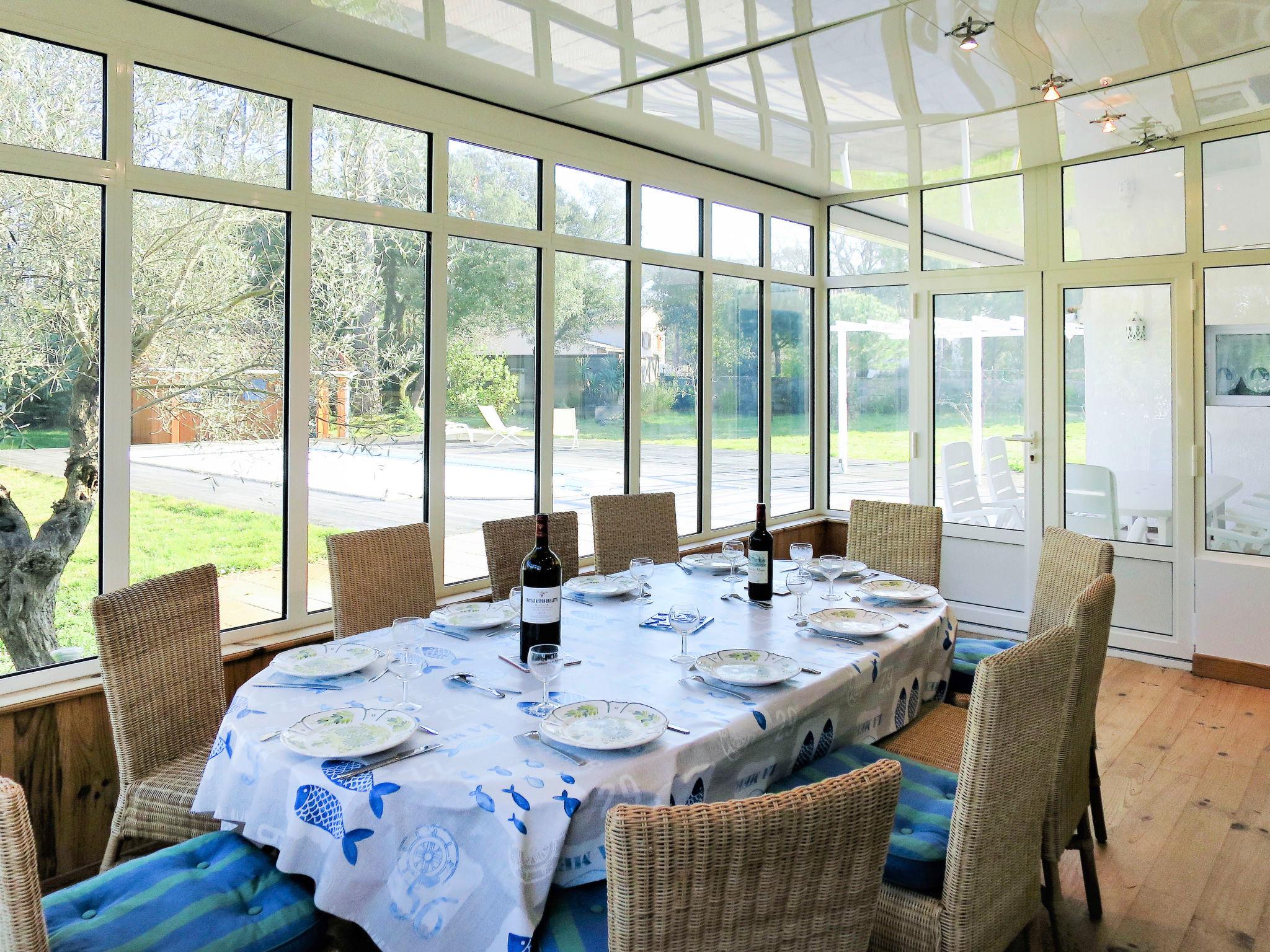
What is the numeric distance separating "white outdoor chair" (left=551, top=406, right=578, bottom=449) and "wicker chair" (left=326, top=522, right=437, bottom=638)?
141 centimetres

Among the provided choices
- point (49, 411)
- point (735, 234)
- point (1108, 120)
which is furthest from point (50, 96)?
point (1108, 120)

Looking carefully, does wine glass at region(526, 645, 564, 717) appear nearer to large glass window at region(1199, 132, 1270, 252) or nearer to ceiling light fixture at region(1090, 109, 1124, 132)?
ceiling light fixture at region(1090, 109, 1124, 132)

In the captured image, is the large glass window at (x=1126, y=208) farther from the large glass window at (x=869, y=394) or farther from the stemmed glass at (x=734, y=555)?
the stemmed glass at (x=734, y=555)

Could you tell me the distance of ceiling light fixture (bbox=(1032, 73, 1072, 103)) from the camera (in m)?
3.77

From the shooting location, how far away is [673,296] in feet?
17.4

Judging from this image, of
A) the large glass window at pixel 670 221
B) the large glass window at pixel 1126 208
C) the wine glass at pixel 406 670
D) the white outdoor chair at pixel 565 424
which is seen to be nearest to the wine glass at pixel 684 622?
the wine glass at pixel 406 670

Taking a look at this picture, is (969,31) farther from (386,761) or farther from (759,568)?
(386,761)

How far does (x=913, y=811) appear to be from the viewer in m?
2.13

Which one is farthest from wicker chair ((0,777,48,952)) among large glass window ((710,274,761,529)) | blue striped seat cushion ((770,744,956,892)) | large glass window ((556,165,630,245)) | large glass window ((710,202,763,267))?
large glass window ((710,202,763,267))

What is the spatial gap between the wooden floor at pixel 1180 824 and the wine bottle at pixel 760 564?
1210 mm

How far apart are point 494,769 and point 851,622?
1.35 meters

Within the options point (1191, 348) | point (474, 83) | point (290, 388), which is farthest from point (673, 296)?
point (1191, 348)

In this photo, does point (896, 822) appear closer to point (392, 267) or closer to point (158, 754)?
point (158, 754)

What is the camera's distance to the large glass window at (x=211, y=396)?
3.21m
